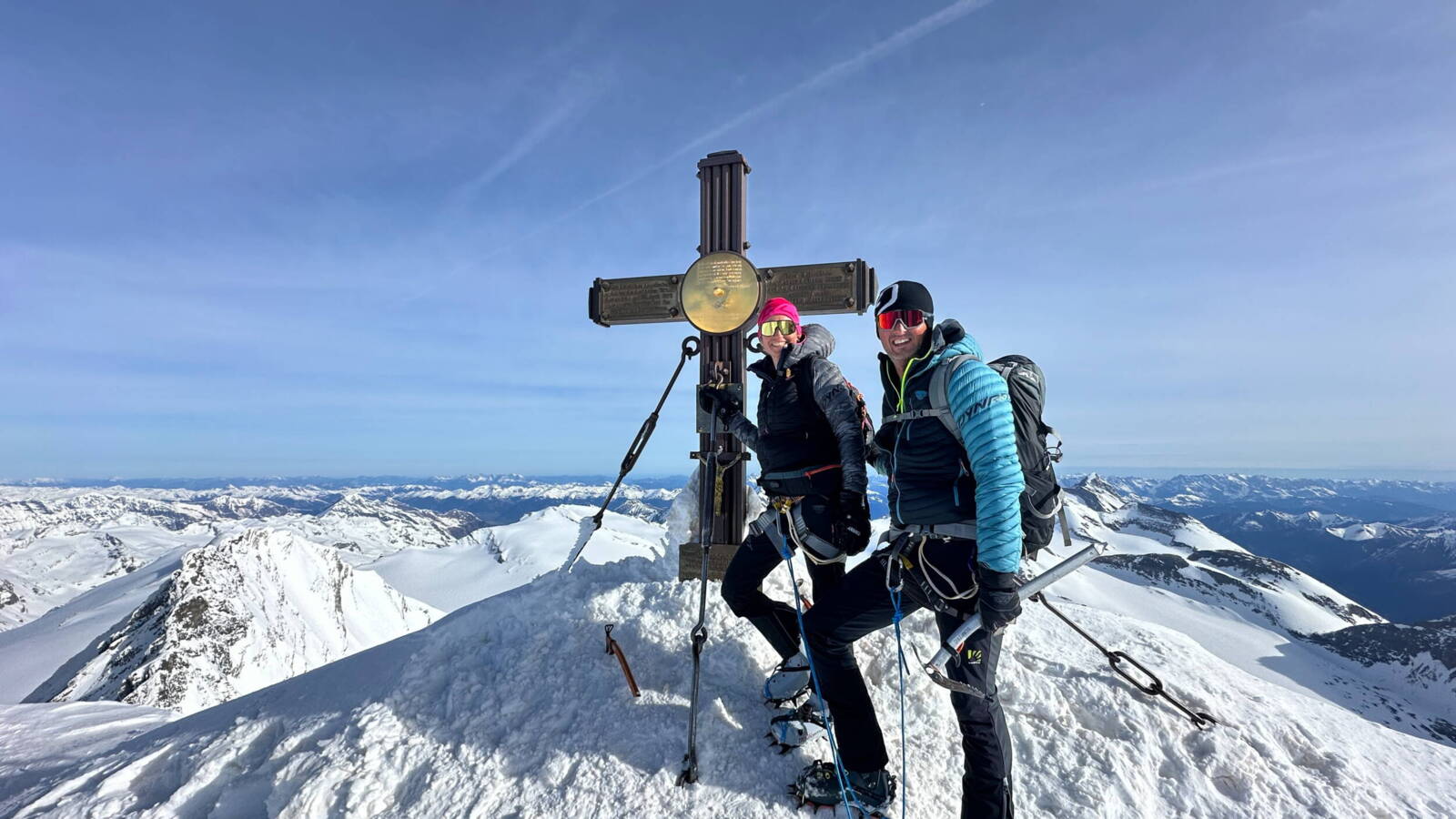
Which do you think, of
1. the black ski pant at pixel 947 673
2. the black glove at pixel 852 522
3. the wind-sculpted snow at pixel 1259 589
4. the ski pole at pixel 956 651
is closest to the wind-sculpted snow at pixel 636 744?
the black ski pant at pixel 947 673

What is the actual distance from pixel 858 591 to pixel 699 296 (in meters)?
4.43

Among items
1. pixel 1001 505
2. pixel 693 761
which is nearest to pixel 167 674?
pixel 693 761

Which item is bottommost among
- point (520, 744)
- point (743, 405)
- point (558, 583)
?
point (520, 744)

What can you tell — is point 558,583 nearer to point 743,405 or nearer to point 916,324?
point 743,405

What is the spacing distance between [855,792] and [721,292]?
17.7 feet

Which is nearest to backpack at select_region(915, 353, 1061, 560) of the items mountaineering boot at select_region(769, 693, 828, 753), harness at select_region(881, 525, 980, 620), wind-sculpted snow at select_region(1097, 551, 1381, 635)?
harness at select_region(881, 525, 980, 620)

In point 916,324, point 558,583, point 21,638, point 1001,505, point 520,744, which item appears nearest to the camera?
point 1001,505

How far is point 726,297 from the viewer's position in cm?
722

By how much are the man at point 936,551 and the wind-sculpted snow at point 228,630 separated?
5271cm

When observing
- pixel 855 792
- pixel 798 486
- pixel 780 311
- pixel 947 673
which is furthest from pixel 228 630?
pixel 947 673

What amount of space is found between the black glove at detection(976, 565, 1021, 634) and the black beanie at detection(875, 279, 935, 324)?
1.77 m

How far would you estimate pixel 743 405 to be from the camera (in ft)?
23.5

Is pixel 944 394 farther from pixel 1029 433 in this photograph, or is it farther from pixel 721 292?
pixel 721 292

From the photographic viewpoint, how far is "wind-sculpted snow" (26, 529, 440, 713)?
42344mm
